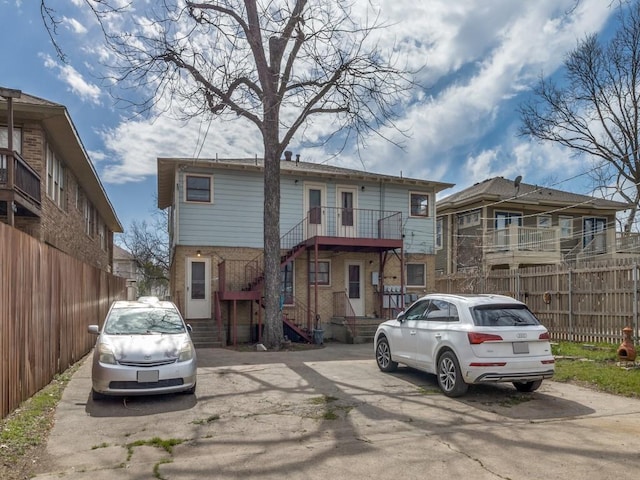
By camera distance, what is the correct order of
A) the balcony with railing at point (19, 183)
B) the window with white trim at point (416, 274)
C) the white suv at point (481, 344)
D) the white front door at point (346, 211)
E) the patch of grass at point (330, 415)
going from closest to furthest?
the patch of grass at point (330, 415) → the white suv at point (481, 344) → the balcony with railing at point (19, 183) → the white front door at point (346, 211) → the window with white trim at point (416, 274)

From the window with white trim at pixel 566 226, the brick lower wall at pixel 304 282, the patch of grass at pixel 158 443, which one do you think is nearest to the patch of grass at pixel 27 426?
the patch of grass at pixel 158 443

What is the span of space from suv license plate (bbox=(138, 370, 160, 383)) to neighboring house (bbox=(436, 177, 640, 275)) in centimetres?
2093

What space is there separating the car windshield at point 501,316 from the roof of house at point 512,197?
19.9 metres

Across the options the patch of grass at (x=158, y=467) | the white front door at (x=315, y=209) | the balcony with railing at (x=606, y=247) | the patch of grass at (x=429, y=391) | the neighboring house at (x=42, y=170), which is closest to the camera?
the patch of grass at (x=158, y=467)

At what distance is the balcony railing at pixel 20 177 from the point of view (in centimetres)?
1077

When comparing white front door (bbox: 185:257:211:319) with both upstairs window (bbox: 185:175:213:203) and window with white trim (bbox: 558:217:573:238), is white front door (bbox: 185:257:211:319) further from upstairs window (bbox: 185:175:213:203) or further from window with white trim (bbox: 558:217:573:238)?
window with white trim (bbox: 558:217:573:238)

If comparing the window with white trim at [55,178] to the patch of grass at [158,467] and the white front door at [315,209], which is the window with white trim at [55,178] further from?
the patch of grass at [158,467]

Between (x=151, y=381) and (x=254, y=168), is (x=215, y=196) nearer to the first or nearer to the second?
(x=254, y=168)

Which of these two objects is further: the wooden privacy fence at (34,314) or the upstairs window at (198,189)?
the upstairs window at (198,189)

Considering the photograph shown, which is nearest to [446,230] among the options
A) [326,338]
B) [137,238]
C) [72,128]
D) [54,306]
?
[326,338]

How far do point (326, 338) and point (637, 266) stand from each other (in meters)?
10.5

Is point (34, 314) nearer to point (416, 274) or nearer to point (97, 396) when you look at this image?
point (97, 396)

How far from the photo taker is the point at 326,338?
1845 cm

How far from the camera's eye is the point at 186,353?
7539 mm
